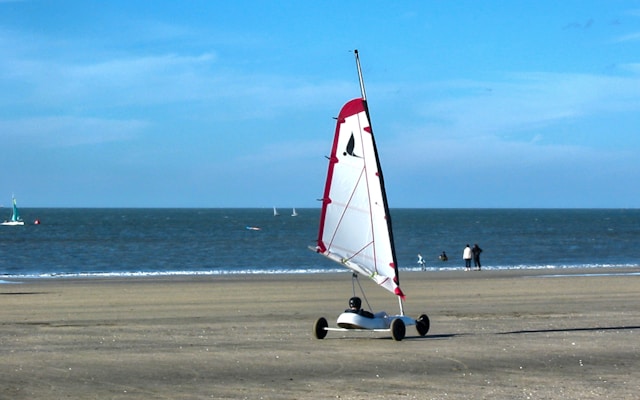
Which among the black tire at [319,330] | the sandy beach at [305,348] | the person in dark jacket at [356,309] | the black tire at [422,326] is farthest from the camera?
the black tire at [422,326]

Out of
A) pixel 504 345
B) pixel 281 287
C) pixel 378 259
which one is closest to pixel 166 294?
pixel 281 287

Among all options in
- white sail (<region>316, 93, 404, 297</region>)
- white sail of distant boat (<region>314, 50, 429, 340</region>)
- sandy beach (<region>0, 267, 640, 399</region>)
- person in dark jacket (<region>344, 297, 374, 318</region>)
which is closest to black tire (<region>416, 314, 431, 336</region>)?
white sail of distant boat (<region>314, 50, 429, 340</region>)

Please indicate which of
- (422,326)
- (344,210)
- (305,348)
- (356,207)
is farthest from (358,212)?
(305,348)

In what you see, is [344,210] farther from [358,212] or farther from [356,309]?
[356,309]

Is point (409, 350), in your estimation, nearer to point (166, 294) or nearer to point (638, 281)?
point (166, 294)

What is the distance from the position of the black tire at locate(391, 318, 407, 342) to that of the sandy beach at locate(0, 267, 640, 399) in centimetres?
29

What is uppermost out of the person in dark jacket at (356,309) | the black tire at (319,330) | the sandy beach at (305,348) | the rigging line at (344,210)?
the rigging line at (344,210)

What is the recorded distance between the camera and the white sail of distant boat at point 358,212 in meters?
19.0

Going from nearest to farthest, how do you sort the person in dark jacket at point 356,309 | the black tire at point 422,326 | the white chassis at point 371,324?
the white chassis at point 371,324 < the person in dark jacket at point 356,309 < the black tire at point 422,326

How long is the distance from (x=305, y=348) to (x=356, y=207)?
3053mm

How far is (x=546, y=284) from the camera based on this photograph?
123ft

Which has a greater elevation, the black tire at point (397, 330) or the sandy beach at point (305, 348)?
the black tire at point (397, 330)

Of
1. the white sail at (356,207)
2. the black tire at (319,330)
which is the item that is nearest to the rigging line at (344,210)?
the white sail at (356,207)

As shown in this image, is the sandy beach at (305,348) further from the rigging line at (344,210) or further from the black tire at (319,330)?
the rigging line at (344,210)
